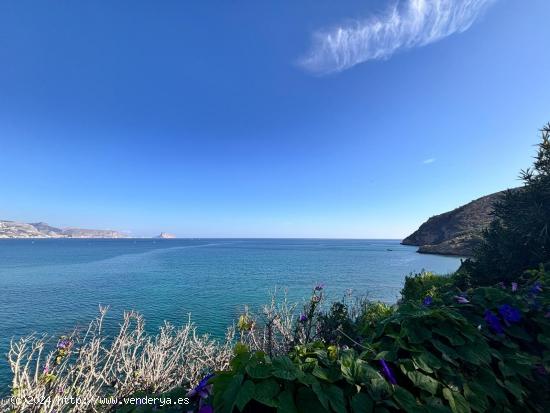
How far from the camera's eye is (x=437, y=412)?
5.99 feet

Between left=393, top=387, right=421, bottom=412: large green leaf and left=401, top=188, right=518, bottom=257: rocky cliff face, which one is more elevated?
left=401, top=188, right=518, bottom=257: rocky cliff face

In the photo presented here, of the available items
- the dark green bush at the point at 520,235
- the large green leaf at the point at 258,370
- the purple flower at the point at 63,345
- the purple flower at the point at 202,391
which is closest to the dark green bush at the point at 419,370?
the large green leaf at the point at 258,370

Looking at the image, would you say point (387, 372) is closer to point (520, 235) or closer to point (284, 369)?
point (284, 369)

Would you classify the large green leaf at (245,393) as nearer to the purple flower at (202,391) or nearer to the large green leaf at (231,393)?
the large green leaf at (231,393)

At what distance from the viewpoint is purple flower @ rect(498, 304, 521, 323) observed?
9.75ft

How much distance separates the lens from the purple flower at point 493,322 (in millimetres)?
2924

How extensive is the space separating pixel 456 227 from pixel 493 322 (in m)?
131

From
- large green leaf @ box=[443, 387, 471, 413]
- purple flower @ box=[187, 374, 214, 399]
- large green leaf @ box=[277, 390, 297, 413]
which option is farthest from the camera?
purple flower @ box=[187, 374, 214, 399]

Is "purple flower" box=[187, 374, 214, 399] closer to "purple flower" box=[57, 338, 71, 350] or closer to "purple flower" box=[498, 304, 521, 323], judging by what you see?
"purple flower" box=[498, 304, 521, 323]

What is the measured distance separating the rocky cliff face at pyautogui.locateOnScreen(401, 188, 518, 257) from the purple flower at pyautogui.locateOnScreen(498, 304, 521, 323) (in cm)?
8612

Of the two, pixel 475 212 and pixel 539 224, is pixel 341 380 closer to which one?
pixel 539 224

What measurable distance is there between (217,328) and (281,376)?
729 inches

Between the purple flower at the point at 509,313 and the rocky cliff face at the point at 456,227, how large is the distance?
86.1 m

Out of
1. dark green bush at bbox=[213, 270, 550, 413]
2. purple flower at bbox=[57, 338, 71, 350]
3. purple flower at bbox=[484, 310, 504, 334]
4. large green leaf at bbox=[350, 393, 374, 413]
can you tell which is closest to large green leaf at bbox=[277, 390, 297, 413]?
dark green bush at bbox=[213, 270, 550, 413]
